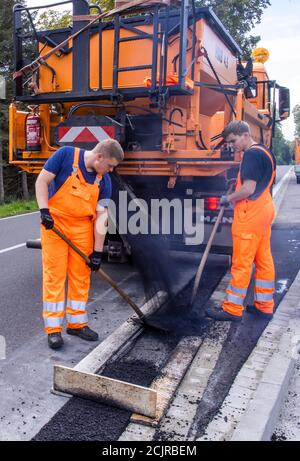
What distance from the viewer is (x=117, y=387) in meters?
2.51

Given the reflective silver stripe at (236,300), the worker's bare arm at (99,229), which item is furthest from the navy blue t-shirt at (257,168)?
the worker's bare arm at (99,229)

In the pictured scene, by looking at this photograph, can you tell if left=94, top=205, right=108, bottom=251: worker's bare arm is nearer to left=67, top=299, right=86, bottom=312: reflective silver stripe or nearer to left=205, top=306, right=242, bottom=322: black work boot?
left=67, top=299, right=86, bottom=312: reflective silver stripe

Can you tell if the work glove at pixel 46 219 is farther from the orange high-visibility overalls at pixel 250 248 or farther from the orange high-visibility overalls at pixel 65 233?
the orange high-visibility overalls at pixel 250 248

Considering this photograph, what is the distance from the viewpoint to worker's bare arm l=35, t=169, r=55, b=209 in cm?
325

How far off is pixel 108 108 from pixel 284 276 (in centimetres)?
287

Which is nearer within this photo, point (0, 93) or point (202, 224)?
point (202, 224)

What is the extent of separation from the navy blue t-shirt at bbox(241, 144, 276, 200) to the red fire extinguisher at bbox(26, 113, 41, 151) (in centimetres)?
248

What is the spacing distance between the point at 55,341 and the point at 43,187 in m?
1.13

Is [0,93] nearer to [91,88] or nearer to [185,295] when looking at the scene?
[91,88]

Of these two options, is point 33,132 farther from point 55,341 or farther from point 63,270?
point 55,341

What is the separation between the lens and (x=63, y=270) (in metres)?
3.40

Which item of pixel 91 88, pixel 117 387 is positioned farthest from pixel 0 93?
pixel 117 387

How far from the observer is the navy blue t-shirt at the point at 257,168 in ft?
12.3
